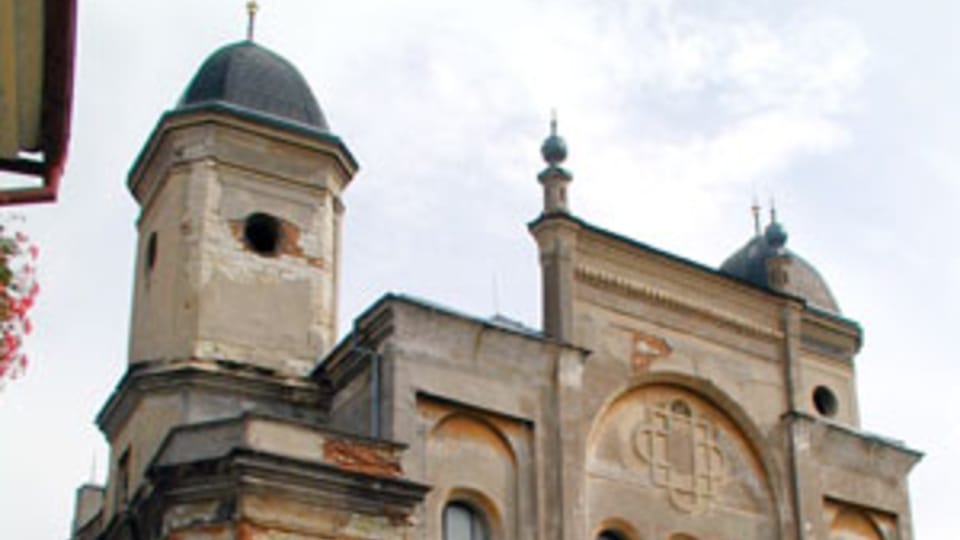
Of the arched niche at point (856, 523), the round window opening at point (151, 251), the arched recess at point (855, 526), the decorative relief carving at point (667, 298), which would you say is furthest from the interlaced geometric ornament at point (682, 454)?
the round window opening at point (151, 251)

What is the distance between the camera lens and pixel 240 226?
2608 centimetres

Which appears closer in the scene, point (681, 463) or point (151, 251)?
point (681, 463)

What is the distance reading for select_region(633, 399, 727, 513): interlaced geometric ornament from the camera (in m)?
25.4

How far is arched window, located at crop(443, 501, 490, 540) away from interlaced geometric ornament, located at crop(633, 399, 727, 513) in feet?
10.3

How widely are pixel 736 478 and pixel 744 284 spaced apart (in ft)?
10.4

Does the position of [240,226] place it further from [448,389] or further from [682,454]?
[682,454]

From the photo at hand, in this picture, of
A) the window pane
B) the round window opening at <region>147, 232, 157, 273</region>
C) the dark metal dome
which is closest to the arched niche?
the window pane

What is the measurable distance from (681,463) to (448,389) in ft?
14.8

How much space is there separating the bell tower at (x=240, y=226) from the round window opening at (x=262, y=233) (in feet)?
0.05

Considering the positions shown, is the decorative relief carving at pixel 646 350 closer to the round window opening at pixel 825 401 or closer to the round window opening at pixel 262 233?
the round window opening at pixel 262 233

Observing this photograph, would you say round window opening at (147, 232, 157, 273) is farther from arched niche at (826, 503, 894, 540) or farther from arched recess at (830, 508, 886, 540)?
arched recess at (830, 508, 886, 540)

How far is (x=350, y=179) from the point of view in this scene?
2777cm

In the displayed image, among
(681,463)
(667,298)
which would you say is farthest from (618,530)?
(667,298)

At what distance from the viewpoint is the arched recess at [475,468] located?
22906 mm
